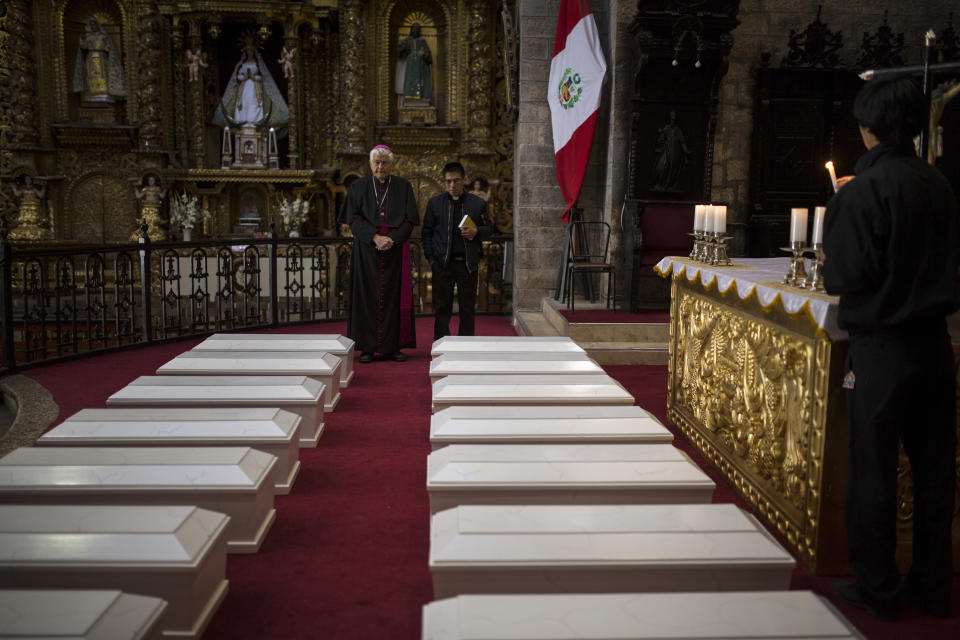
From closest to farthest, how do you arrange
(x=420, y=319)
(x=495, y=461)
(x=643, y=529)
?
(x=643, y=529) < (x=495, y=461) < (x=420, y=319)

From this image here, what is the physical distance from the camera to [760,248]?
799 cm

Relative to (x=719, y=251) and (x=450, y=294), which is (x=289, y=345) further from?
(x=719, y=251)

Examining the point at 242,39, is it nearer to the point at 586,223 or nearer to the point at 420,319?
the point at 420,319

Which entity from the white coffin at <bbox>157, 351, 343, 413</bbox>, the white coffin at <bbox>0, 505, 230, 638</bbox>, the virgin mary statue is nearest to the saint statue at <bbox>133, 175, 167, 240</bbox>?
the virgin mary statue

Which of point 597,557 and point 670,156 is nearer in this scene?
point 597,557

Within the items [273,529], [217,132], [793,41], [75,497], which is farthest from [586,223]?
[217,132]

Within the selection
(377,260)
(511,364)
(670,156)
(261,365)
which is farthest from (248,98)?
(511,364)

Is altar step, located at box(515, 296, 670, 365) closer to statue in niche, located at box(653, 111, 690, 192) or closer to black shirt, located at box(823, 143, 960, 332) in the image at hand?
statue in niche, located at box(653, 111, 690, 192)

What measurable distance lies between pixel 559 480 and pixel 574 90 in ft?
19.0

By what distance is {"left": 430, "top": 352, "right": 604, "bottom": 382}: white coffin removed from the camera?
406 cm

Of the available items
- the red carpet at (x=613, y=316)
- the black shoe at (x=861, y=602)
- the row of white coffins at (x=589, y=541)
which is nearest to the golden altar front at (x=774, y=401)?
the black shoe at (x=861, y=602)

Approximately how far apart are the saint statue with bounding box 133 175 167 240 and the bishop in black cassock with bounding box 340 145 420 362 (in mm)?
6576

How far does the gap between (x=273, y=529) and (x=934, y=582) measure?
228 cm

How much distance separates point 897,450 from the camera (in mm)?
2311
